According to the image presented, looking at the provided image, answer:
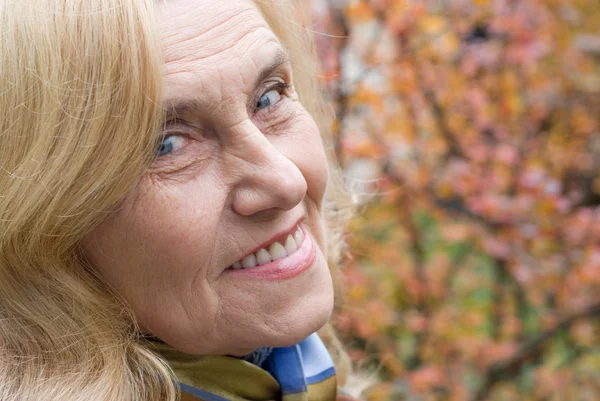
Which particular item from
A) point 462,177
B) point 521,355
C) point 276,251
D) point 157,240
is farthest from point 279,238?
point 521,355

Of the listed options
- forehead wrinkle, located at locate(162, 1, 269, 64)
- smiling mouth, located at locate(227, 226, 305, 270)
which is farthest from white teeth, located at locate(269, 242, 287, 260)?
forehead wrinkle, located at locate(162, 1, 269, 64)

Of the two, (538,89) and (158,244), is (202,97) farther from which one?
(538,89)

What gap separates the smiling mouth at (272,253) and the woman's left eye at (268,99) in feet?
0.92

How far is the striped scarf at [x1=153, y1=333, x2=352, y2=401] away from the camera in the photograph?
5.25 feet

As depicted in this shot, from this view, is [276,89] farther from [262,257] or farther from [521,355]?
[521,355]

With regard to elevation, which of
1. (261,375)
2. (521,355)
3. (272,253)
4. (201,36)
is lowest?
(521,355)

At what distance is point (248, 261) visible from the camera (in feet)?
5.00

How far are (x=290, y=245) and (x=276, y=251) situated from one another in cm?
5

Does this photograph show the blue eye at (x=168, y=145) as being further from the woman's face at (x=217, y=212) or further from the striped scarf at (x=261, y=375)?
→ the striped scarf at (x=261, y=375)

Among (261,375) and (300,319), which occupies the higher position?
(300,319)

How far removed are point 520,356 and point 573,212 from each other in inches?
32.3

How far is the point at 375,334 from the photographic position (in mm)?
3697

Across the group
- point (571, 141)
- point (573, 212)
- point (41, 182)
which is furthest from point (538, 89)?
point (41, 182)

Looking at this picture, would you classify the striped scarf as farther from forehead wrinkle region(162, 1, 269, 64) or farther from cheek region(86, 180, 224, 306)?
forehead wrinkle region(162, 1, 269, 64)
